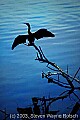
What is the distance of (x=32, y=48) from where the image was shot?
4.76 feet

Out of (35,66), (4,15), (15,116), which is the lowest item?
(15,116)

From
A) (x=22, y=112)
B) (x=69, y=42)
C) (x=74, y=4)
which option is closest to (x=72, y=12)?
(x=74, y=4)

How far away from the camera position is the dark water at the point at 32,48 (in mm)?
1422

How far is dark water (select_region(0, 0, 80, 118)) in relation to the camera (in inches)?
56.0

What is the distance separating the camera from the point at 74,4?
1462mm

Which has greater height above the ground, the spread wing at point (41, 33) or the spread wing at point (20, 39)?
the spread wing at point (41, 33)

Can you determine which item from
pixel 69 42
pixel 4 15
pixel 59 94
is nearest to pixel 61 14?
pixel 69 42

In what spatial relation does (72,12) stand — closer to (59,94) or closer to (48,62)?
(48,62)

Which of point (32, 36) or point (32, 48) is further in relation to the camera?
point (32, 48)

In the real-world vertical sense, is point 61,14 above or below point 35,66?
above

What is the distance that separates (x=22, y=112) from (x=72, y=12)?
601 millimetres

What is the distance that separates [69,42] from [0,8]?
1.39 feet

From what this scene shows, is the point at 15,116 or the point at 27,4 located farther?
the point at 27,4

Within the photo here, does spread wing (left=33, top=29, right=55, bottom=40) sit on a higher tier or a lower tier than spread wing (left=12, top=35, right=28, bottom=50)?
higher
